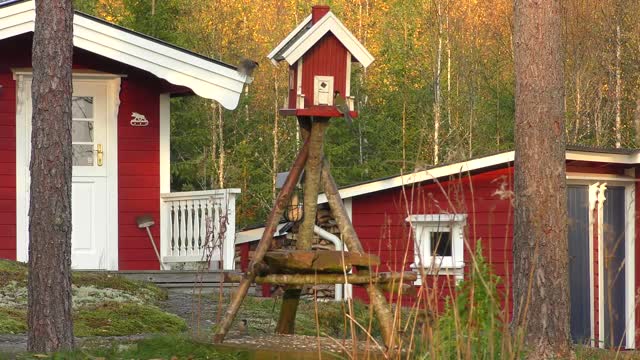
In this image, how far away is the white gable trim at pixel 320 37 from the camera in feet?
23.5

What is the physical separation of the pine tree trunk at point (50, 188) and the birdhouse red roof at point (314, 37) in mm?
1267

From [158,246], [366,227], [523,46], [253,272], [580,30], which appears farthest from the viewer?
[580,30]

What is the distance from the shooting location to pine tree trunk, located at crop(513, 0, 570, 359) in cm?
877

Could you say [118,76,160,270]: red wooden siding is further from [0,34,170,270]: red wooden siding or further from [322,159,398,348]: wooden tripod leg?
[322,159,398,348]: wooden tripod leg

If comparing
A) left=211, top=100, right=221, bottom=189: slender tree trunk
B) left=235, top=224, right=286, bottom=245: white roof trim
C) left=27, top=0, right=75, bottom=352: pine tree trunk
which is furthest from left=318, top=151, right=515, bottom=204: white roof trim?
left=211, top=100, right=221, bottom=189: slender tree trunk

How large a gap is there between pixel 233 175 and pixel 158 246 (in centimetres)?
1519

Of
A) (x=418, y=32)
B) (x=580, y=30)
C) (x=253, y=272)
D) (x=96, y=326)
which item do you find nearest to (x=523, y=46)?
(x=253, y=272)

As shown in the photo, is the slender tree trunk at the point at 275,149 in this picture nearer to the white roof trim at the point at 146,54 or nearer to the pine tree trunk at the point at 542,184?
the white roof trim at the point at 146,54

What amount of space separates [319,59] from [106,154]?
22.7 feet

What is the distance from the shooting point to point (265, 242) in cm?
692

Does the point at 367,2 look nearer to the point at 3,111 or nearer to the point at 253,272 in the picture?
the point at 3,111

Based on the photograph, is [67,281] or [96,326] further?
[96,326]

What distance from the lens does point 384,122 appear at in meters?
29.7

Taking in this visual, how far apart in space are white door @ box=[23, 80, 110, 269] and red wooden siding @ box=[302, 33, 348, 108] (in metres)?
6.84
